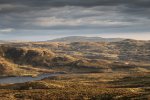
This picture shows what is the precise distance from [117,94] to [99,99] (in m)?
6.21

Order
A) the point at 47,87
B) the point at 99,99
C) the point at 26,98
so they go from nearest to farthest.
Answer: the point at 99,99 < the point at 26,98 < the point at 47,87

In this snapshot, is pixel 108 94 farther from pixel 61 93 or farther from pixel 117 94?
pixel 61 93

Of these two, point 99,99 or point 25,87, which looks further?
point 25,87

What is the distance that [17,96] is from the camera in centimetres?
10738

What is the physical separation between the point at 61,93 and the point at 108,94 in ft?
51.0

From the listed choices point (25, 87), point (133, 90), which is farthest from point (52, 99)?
point (25, 87)

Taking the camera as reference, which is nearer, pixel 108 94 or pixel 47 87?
pixel 108 94

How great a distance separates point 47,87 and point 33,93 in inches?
812

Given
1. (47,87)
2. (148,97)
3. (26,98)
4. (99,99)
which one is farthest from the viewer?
(47,87)

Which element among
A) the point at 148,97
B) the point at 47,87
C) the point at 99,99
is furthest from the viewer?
the point at 47,87

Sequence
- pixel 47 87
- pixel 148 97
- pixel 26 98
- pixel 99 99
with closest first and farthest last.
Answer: pixel 148 97 → pixel 99 99 → pixel 26 98 → pixel 47 87

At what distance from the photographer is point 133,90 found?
106750 millimetres

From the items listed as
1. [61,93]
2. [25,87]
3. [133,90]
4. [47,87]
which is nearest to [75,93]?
[61,93]

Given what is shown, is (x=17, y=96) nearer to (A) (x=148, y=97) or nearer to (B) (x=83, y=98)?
(B) (x=83, y=98)
